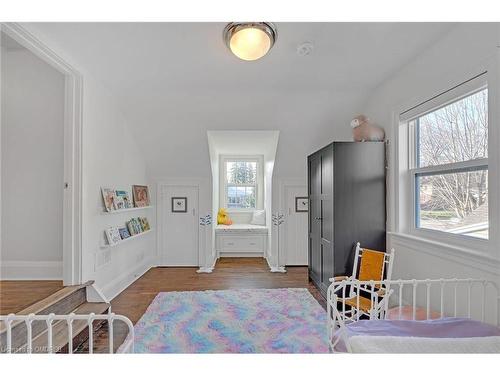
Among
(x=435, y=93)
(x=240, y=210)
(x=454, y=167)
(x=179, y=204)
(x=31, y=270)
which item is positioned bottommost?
(x=31, y=270)

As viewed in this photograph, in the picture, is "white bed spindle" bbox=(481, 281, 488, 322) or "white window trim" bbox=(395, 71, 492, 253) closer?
"white bed spindle" bbox=(481, 281, 488, 322)

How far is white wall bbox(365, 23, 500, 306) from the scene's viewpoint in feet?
5.32

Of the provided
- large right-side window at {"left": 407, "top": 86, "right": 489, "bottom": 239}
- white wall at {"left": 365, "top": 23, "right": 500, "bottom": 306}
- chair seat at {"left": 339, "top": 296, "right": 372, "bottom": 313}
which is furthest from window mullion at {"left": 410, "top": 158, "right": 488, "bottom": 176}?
chair seat at {"left": 339, "top": 296, "right": 372, "bottom": 313}

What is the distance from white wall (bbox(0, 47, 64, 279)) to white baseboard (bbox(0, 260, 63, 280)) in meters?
0.03

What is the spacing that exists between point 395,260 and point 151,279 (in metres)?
2.99

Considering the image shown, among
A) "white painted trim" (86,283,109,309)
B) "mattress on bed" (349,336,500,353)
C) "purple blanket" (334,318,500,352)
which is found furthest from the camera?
"white painted trim" (86,283,109,309)

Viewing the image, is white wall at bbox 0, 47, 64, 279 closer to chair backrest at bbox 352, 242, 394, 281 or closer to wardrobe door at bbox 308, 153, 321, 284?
wardrobe door at bbox 308, 153, 321, 284

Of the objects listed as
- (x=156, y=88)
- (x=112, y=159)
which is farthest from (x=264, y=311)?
(x=156, y=88)

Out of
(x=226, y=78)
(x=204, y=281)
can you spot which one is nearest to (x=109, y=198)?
(x=204, y=281)

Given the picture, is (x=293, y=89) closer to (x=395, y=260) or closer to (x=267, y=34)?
(x=267, y=34)

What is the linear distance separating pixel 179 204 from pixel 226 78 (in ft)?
7.63

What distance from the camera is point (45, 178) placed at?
9.65ft

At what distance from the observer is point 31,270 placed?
288 centimetres

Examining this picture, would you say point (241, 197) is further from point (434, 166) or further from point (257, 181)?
point (434, 166)
